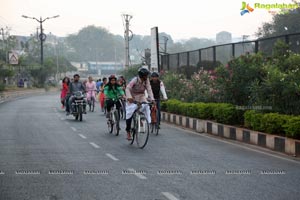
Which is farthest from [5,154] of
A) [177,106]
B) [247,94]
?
[177,106]

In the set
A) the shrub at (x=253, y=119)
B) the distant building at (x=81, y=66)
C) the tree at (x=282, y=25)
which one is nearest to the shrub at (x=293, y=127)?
the shrub at (x=253, y=119)

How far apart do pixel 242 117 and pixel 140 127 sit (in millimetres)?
4465

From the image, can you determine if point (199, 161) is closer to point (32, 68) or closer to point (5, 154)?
point (5, 154)

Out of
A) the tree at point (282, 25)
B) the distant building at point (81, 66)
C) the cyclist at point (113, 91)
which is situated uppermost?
the tree at point (282, 25)

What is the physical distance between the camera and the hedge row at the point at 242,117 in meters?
14.0

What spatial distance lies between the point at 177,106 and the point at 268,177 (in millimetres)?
14217

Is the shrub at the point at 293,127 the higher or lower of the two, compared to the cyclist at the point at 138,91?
lower

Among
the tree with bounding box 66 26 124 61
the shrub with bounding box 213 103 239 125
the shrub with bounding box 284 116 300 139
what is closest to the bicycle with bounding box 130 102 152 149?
the shrub with bounding box 284 116 300 139

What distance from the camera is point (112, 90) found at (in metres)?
18.3

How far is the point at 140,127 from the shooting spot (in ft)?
48.1

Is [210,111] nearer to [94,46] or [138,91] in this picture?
[138,91]

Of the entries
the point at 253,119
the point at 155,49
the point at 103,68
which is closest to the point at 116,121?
the point at 253,119

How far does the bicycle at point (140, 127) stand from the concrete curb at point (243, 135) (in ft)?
9.35

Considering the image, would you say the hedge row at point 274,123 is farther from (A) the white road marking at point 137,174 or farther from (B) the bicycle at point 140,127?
(A) the white road marking at point 137,174
